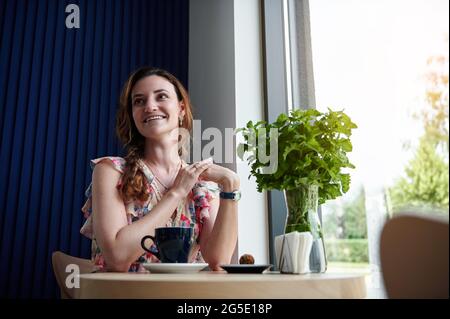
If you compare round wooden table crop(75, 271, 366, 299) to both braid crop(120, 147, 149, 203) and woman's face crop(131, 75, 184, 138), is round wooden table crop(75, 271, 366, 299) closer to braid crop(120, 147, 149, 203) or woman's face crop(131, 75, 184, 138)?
braid crop(120, 147, 149, 203)

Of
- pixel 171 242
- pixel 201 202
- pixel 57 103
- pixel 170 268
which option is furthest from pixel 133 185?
pixel 57 103

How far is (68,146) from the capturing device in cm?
274

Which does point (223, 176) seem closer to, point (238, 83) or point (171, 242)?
point (171, 242)

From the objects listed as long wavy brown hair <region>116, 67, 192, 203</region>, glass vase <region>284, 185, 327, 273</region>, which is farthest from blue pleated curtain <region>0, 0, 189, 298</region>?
glass vase <region>284, 185, 327, 273</region>

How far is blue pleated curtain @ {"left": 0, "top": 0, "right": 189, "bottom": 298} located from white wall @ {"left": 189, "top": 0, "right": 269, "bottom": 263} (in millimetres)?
464

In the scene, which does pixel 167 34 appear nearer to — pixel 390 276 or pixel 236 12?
pixel 236 12

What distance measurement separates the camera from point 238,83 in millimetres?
2158

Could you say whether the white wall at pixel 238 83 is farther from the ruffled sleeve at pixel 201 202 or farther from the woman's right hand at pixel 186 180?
the woman's right hand at pixel 186 180

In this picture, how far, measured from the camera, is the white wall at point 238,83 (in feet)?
6.59

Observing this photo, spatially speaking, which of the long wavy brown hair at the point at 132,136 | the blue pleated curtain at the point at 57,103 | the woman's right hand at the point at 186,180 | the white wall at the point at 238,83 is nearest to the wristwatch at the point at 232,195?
the woman's right hand at the point at 186,180

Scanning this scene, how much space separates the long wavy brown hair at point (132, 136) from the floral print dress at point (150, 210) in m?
0.03

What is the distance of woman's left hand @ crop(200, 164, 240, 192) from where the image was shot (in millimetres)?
1465
